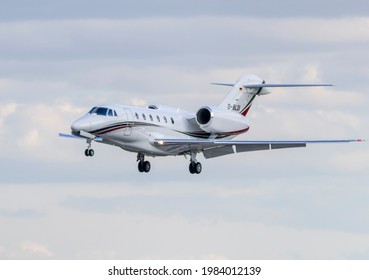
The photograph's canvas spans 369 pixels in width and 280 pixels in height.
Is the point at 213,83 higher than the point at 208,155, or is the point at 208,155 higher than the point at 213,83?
the point at 213,83

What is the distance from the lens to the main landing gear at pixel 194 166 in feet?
228

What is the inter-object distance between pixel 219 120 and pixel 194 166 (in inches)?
133

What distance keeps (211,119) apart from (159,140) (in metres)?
4.93

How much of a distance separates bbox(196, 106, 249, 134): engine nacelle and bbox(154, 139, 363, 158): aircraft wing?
4.08 ft

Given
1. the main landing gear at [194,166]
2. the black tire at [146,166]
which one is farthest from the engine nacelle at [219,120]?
the black tire at [146,166]

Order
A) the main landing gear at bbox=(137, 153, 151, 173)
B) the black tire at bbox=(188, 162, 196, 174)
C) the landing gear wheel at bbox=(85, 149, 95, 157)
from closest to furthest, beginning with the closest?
the landing gear wheel at bbox=(85, 149, 95, 157), the main landing gear at bbox=(137, 153, 151, 173), the black tire at bbox=(188, 162, 196, 174)

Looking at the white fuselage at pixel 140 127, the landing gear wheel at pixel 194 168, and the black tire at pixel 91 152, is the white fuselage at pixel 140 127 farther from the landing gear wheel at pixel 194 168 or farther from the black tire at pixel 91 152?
the black tire at pixel 91 152

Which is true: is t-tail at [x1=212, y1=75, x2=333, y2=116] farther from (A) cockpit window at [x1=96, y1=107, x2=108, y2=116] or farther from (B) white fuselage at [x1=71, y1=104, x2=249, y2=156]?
(A) cockpit window at [x1=96, y1=107, x2=108, y2=116]

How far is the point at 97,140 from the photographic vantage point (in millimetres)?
64000

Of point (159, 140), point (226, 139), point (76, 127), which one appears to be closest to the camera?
point (76, 127)

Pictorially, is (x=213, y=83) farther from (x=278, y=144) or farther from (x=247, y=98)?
(x=278, y=144)

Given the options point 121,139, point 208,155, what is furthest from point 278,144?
point 121,139

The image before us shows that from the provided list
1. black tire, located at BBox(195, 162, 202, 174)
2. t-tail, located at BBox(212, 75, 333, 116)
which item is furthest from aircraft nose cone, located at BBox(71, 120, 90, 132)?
t-tail, located at BBox(212, 75, 333, 116)

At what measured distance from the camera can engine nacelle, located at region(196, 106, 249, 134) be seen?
2778 inches
